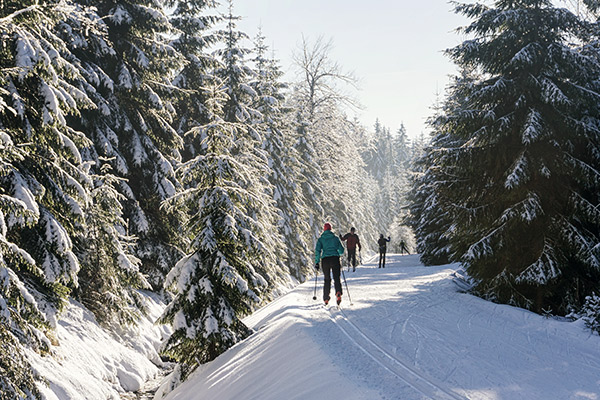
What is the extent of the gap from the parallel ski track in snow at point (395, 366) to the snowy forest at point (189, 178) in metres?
2.51

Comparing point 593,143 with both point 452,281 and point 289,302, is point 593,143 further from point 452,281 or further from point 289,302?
point 289,302

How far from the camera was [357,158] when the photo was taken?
42375 mm

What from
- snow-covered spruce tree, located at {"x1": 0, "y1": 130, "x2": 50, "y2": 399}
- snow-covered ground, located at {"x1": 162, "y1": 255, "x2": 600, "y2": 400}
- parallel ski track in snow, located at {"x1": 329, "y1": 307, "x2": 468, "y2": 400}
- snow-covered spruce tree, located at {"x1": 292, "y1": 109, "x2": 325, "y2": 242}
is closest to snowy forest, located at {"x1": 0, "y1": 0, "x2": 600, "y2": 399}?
snow-covered spruce tree, located at {"x1": 0, "y1": 130, "x2": 50, "y2": 399}

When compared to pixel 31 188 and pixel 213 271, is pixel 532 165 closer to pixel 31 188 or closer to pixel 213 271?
pixel 213 271

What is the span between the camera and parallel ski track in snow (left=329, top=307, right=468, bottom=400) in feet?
16.7

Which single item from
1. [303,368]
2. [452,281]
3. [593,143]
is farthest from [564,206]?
[303,368]

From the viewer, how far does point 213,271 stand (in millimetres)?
8664

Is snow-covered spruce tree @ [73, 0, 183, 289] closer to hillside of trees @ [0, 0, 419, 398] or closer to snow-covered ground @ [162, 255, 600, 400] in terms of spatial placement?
hillside of trees @ [0, 0, 419, 398]

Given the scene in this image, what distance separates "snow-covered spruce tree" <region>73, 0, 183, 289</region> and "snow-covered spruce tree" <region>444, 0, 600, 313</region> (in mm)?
10251

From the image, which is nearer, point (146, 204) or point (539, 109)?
point (539, 109)

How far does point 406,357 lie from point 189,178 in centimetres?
603

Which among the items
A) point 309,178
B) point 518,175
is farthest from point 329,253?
point 309,178

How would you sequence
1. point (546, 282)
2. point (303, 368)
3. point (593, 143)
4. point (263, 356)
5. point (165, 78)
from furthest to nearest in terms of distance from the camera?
point (165, 78) < point (593, 143) < point (546, 282) < point (263, 356) < point (303, 368)

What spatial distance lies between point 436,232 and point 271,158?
11.1m
